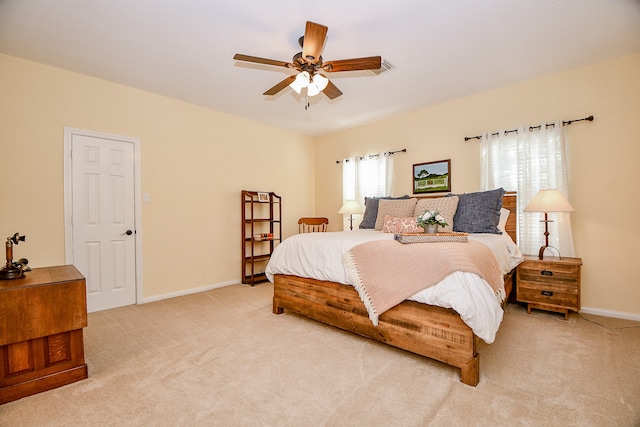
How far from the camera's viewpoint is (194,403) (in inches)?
65.2

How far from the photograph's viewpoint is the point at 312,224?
5.12m

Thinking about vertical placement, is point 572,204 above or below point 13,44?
below

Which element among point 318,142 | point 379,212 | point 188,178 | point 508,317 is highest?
point 318,142

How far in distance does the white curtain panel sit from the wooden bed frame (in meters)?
0.74

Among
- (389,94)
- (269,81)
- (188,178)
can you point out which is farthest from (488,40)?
(188,178)

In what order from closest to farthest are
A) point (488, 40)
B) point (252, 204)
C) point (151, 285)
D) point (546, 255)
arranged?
point (488, 40)
point (546, 255)
point (151, 285)
point (252, 204)

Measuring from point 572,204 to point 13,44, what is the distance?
5.56m

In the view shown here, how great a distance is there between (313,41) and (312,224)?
10.9ft

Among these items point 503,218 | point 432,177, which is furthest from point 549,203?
point 432,177

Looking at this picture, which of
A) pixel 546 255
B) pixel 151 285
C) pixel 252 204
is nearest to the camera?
pixel 546 255

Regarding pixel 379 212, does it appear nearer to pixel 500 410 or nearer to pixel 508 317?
pixel 508 317

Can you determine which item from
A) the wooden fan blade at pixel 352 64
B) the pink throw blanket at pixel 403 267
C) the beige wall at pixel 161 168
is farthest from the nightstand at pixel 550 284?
the beige wall at pixel 161 168

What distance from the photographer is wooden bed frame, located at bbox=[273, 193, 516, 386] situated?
183 centimetres

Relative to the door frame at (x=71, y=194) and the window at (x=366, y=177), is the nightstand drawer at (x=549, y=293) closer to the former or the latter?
the window at (x=366, y=177)
